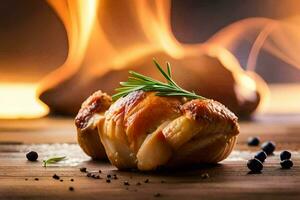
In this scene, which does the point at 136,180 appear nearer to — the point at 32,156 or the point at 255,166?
the point at 255,166

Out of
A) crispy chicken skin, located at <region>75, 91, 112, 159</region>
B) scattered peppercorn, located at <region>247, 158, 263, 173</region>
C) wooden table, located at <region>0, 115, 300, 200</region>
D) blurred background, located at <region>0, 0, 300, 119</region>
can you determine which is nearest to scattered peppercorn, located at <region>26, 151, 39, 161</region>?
wooden table, located at <region>0, 115, 300, 200</region>

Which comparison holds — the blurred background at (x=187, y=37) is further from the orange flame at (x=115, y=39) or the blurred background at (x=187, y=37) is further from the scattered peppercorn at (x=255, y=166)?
the scattered peppercorn at (x=255, y=166)

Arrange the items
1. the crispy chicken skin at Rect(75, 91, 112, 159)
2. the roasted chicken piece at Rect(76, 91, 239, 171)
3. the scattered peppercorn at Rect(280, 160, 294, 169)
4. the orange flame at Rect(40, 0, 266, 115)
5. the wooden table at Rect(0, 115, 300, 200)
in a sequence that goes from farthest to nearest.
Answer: the orange flame at Rect(40, 0, 266, 115), the crispy chicken skin at Rect(75, 91, 112, 159), the scattered peppercorn at Rect(280, 160, 294, 169), the roasted chicken piece at Rect(76, 91, 239, 171), the wooden table at Rect(0, 115, 300, 200)

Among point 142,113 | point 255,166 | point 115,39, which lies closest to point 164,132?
point 142,113

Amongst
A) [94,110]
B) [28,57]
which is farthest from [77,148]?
[28,57]

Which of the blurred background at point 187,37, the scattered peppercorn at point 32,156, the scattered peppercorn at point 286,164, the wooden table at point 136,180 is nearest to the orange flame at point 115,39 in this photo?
the blurred background at point 187,37

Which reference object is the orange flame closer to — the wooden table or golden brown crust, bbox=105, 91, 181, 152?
the wooden table
